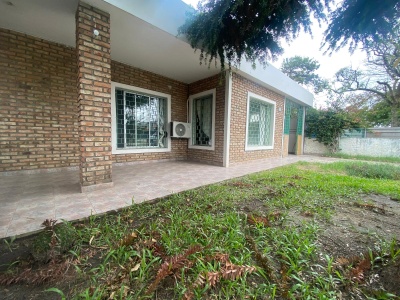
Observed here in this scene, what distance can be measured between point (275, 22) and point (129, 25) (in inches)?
98.4

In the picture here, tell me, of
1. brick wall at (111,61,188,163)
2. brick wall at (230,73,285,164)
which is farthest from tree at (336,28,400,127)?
brick wall at (111,61,188,163)

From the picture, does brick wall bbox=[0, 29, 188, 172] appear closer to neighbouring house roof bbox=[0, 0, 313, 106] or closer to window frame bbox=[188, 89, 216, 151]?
neighbouring house roof bbox=[0, 0, 313, 106]

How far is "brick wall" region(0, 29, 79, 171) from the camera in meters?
3.68

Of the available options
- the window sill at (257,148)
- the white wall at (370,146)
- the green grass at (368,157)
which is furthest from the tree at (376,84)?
the window sill at (257,148)

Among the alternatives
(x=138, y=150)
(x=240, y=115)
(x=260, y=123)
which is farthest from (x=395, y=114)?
(x=138, y=150)

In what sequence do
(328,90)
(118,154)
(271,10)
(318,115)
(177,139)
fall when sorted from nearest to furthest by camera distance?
(271,10)
(118,154)
(177,139)
(318,115)
(328,90)

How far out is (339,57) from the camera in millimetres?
2740

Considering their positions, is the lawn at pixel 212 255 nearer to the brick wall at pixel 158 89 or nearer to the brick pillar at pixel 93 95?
the brick pillar at pixel 93 95

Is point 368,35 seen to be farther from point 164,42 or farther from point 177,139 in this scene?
point 177,139

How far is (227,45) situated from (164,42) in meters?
1.57

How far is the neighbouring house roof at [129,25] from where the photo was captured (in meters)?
2.88

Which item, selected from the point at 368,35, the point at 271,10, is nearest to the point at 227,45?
the point at 271,10

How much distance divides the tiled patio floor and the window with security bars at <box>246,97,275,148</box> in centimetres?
333

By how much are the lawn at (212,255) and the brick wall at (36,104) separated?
10.4ft
